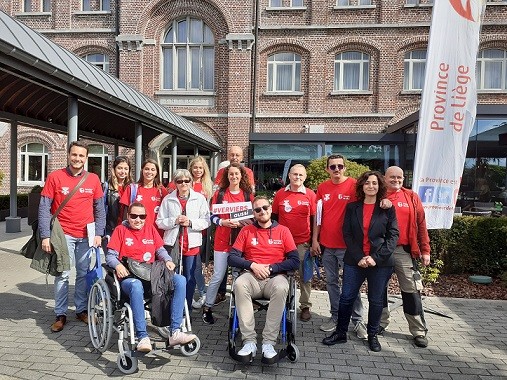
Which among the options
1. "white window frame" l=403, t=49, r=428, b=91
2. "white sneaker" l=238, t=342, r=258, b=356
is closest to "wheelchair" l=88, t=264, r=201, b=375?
"white sneaker" l=238, t=342, r=258, b=356

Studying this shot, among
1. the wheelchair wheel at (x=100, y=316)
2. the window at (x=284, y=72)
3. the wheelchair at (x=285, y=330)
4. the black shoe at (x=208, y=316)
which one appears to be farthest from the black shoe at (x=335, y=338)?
the window at (x=284, y=72)

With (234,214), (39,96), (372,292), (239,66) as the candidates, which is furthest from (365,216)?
(239,66)

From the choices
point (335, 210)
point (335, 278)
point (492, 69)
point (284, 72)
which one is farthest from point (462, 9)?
point (492, 69)

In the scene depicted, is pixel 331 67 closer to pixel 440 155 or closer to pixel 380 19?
pixel 380 19

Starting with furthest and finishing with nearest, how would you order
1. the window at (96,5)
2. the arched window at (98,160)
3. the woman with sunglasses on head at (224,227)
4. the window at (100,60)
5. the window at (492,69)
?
1. the arched window at (98,160)
2. the window at (100,60)
3. the window at (96,5)
4. the window at (492,69)
5. the woman with sunglasses on head at (224,227)

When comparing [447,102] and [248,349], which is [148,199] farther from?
[447,102]

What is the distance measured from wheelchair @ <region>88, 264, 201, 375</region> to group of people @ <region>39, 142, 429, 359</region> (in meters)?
0.09

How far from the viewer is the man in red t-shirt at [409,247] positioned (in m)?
4.16

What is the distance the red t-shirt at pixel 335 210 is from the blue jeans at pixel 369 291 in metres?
0.35

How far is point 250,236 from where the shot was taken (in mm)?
4039

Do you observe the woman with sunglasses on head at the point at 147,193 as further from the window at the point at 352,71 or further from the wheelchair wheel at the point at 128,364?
the window at the point at 352,71

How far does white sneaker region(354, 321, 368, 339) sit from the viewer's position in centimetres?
423

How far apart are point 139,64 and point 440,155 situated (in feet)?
51.3

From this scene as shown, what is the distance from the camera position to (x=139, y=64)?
1809 cm
